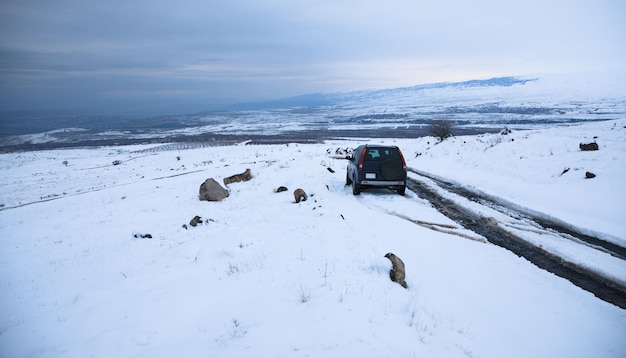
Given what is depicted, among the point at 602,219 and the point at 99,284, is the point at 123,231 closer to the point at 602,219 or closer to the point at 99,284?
the point at 99,284

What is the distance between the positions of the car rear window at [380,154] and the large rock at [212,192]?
699cm

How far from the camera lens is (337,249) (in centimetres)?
702

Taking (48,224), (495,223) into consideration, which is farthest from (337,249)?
(48,224)

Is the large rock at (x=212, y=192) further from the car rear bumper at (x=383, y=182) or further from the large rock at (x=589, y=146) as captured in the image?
the large rock at (x=589, y=146)

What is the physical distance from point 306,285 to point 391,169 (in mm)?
7791

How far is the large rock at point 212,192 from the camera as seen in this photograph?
14.9 metres

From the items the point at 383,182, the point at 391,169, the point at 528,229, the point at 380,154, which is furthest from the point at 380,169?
the point at 528,229

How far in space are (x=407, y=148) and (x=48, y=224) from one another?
33389 mm

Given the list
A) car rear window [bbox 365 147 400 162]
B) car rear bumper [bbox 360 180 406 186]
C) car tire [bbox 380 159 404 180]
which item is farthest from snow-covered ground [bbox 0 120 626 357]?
car rear window [bbox 365 147 400 162]

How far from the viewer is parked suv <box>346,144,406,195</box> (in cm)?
1223

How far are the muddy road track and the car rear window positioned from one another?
203 centimetres

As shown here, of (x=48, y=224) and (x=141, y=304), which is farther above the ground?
(x=141, y=304)

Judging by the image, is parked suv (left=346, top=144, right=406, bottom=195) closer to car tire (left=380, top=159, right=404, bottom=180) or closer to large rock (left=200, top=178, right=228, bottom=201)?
car tire (left=380, top=159, right=404, bottom=180)

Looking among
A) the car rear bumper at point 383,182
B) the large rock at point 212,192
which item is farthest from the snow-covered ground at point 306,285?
the large rock at point 212,192
